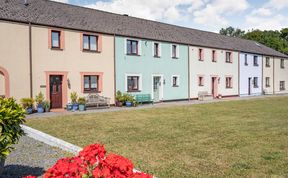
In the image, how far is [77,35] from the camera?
71.8 ft

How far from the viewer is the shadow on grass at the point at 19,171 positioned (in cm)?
611

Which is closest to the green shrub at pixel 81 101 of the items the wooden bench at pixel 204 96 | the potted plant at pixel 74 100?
the potted plant at pixel 74 100

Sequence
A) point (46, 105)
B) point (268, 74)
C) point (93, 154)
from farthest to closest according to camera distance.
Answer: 1. point (268, 74)
2. point (46, 105)
3. point (93, 154)

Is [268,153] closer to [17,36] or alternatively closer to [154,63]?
[17,36]

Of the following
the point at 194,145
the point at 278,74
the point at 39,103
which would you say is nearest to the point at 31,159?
the point at 194,145

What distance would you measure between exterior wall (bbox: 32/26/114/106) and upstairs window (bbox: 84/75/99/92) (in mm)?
Answer: 480

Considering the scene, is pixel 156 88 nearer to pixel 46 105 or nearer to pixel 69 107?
pixel 69 107

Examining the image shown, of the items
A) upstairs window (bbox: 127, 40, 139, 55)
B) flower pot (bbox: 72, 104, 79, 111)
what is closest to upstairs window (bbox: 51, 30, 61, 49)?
flower pot (bbox: 72, 104, 79, 111)

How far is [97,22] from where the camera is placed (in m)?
24.5

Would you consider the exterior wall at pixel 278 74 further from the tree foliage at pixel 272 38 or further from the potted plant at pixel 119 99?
the potted plant at pixel 119 99

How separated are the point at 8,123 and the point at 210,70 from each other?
103 ft

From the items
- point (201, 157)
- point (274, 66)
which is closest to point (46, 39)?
point (201, 157)

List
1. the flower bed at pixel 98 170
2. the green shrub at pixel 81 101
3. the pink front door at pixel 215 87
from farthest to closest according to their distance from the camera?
the pink front door at pixel 215 87
the green shrub at pixel 81 101
the flower bed at pixel 98 170

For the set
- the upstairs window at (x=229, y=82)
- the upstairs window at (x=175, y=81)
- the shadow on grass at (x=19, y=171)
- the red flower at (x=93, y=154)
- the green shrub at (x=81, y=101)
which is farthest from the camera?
the upstairs window at (x=229, y=82)
